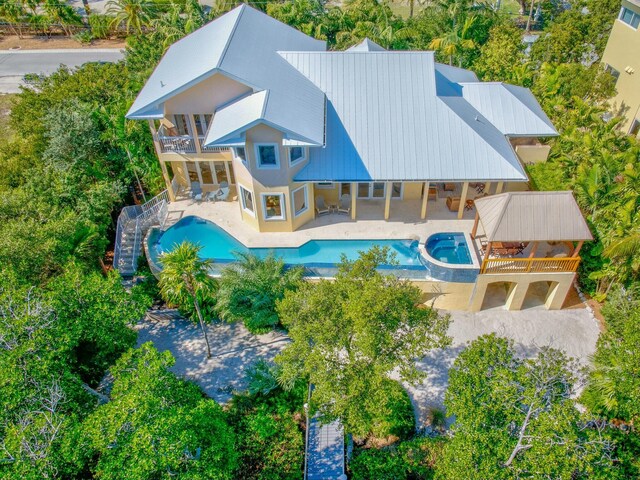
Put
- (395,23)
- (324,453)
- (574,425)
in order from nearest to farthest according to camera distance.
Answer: (574,425) → (324,453) → (395,23)

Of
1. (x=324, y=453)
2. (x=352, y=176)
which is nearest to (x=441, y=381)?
(x=324, y=453)

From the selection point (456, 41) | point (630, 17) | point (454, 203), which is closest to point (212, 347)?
point (454, 203)

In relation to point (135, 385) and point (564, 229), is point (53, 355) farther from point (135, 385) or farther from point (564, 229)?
point (564, 229)

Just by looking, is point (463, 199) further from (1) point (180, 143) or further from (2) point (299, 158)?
(1) point (180, 143)

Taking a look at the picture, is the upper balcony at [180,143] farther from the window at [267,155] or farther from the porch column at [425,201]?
the porch column at [425,201]

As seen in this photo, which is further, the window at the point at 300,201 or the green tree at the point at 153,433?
the window at the point at 300,201

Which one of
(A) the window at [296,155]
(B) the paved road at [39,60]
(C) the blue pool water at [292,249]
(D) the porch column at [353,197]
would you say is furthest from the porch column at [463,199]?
(B) the paved road at [39,60]
